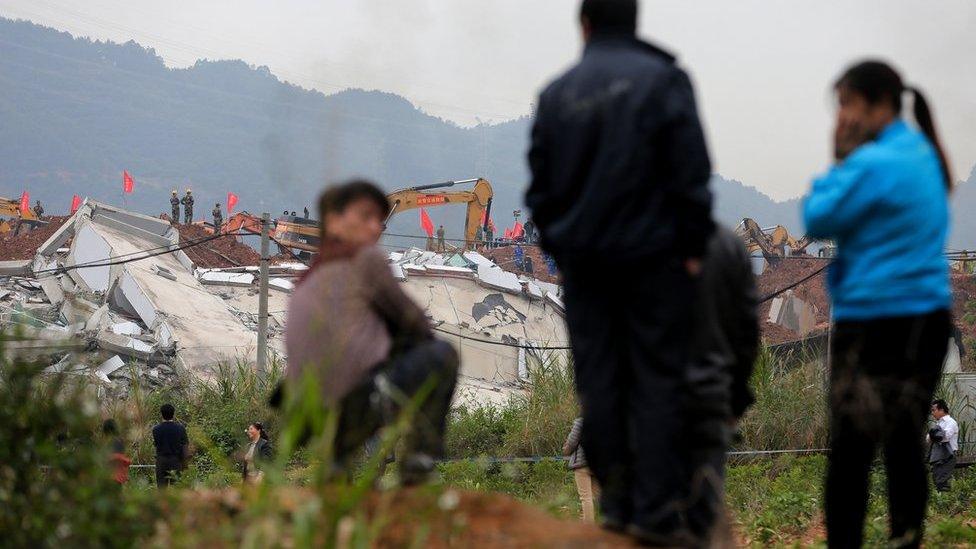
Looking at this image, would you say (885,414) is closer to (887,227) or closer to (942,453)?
(887,227)

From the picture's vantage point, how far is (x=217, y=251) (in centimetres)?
4106

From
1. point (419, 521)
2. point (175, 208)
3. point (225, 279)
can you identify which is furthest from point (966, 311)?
point (175, 208)

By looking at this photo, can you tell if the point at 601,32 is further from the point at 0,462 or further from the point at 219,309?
the point at 219,309

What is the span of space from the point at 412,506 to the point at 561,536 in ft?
1.33

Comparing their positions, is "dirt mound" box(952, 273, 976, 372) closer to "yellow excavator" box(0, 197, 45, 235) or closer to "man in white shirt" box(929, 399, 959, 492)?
"man in white shirt" box(929, 399, 959, 492)

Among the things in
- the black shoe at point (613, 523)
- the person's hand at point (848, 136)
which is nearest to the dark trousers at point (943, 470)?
the person's hand at point (848, 136)

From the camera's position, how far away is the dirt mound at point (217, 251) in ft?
132

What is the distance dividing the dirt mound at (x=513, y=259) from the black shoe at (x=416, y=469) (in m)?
39.7

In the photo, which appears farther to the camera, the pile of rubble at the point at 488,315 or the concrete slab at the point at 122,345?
the pile of rubble at the point at 488,315

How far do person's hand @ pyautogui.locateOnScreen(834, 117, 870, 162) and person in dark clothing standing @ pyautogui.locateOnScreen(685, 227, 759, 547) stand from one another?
47cm

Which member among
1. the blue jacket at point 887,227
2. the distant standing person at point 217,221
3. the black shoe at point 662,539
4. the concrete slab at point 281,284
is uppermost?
the distant standing person at point 217,221

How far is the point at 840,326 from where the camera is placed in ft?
12.3

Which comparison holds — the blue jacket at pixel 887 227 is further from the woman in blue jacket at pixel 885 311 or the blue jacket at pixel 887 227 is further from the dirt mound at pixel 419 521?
the dirt mound at pixel 419 521

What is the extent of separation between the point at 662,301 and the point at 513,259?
4251 centimetres
